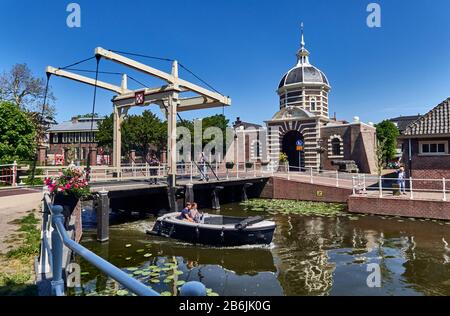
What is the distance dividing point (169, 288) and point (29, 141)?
71.8 ft

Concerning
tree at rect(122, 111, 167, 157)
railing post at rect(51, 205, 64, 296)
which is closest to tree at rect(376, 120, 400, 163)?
tree at rect(122, 111, 167, 157)

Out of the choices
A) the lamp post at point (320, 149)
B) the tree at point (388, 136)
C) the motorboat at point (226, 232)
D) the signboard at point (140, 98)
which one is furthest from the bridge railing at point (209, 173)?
the tree at point (388, 136)

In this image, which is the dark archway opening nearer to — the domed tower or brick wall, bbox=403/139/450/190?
the domed tower

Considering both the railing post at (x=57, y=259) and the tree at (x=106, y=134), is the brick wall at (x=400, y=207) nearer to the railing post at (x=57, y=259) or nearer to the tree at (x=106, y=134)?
the railing post at (x=57, y=259)

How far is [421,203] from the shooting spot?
47.1ft

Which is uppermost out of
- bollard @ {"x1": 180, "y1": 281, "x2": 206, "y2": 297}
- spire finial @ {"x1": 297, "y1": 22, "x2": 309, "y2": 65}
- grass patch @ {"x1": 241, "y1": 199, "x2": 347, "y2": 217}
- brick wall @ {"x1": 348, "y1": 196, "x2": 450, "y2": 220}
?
spire finial @ {"x1": 297, "y1": 22, "x2": 309, "y2": 65}

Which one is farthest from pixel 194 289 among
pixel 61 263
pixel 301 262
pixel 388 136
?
pixel 388 136

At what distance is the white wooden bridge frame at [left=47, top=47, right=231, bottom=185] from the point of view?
46.8ft

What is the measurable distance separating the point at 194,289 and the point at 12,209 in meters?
10.7

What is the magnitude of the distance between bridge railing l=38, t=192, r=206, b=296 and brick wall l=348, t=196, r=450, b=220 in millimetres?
14679

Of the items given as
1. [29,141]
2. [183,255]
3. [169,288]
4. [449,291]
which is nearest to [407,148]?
[449,291]

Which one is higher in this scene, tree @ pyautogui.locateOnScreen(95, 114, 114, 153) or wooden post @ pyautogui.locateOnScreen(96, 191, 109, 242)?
tree @ pyautogui.locateOnScreen(95, 114, 114, 153)

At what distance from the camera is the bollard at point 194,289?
1.48 m

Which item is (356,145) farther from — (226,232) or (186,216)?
(226,232)
